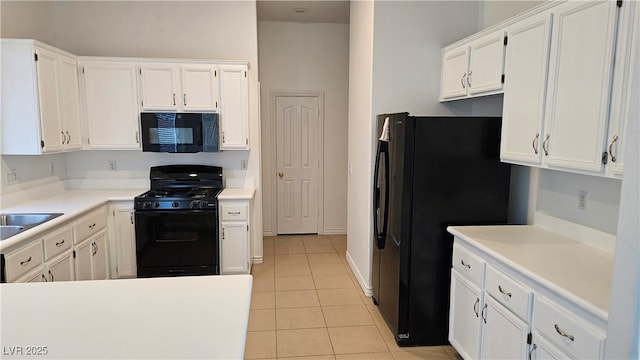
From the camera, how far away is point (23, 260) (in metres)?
2.35

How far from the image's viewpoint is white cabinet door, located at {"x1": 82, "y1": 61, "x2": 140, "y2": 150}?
3922 mm

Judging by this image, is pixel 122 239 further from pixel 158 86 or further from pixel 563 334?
pixel 563 334

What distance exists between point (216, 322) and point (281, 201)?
4566 millimetres

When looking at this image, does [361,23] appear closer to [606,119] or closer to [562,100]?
[562,100]

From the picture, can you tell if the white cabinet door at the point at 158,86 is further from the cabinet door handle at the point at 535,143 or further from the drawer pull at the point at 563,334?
the drawer pull at the point at 563,334

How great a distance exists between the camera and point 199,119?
402 cm

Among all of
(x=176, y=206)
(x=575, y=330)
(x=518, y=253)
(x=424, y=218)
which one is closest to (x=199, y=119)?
(x=176, y=206)

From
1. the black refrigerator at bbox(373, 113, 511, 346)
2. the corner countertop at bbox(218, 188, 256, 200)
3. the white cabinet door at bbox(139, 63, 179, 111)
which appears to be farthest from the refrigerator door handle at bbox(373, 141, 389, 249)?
the white cabinet door at bbox(139, 63, 179, 111)

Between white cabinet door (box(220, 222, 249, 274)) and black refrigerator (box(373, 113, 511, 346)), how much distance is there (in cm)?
173

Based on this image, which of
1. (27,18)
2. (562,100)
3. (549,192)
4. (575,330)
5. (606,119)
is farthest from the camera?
(27,18)

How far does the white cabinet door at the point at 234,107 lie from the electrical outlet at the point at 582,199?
300cm

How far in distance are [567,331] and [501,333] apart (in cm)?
50

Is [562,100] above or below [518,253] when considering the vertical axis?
above

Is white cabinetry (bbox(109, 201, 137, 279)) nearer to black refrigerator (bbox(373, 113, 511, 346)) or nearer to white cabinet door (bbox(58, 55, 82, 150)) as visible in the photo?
white cabinet door (bbox(58, 55, 82, 150))
